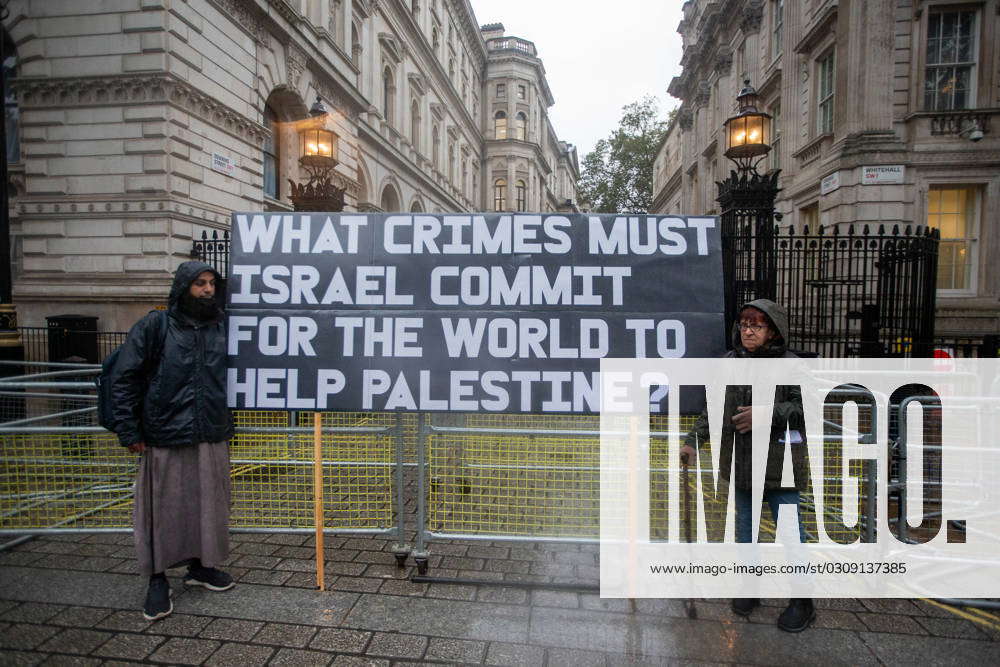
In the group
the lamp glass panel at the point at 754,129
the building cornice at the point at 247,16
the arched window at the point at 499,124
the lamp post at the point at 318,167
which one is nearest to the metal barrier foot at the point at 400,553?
the lamp post at the point at 318,167

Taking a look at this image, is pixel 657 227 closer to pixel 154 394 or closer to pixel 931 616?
pixel 931 616

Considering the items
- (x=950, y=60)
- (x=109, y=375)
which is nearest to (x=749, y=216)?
(x=109, y=375)

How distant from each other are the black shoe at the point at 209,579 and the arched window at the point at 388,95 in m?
24.8

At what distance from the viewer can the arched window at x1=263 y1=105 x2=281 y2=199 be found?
53.8 feet

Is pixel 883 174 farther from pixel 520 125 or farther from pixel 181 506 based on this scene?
pixel 520 125

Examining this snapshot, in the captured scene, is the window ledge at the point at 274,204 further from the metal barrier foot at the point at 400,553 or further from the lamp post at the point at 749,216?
the metal barrier foot at the point at 400,553

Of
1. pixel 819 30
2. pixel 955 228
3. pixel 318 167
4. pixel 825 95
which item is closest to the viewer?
pixel 318 167

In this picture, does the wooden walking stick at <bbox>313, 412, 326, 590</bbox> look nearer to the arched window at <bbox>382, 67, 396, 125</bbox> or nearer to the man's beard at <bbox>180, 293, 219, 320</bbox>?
the man's beard at <bbox>180, 293, 219, 320</bbox>

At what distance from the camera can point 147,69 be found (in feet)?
36.9

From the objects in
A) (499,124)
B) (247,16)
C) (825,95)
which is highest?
(499,124)

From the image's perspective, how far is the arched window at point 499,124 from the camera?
5259cm

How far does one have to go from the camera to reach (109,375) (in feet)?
10.7

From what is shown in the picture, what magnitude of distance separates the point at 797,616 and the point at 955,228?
50.2 feet

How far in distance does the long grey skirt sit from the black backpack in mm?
300
